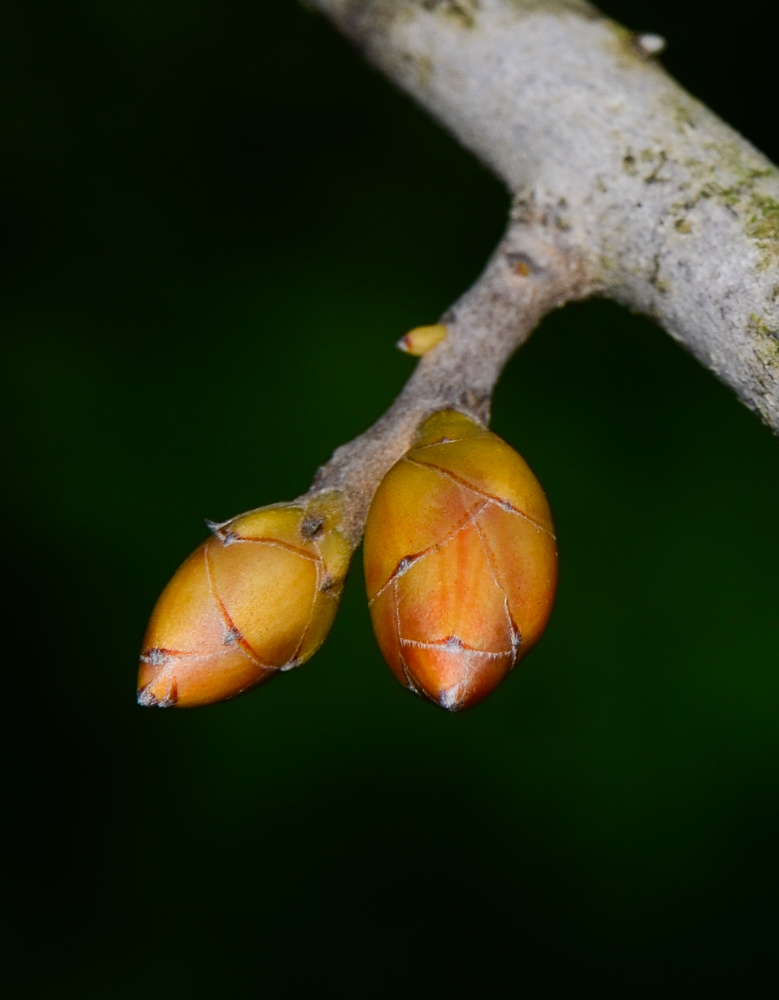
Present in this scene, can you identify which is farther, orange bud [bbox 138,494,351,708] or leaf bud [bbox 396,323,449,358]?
leaf bud [bbox 396,323,449,358]

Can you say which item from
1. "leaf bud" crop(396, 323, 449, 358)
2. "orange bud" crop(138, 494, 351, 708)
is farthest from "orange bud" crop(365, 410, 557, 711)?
"leaf bud" crop(396, 323, 449, 358)

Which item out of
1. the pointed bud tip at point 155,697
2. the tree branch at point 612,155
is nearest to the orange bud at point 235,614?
the pointed bud tip at point 155,697

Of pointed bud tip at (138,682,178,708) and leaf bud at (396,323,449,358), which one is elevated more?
leaf bud at (396,323,449,358)

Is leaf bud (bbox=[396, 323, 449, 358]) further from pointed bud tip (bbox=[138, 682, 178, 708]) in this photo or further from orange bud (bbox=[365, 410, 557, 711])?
pointed bud tip (bbox=[138, 682, 178, 708])

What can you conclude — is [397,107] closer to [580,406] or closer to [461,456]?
[580,406]

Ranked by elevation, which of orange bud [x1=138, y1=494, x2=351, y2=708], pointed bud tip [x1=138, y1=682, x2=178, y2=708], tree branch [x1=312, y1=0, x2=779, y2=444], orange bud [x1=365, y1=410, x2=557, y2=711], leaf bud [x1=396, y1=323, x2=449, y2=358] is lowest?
pointed bud tip [x1=138, y1=682, x2=178, y2=708]

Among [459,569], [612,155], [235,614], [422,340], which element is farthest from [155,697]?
[612,155]
